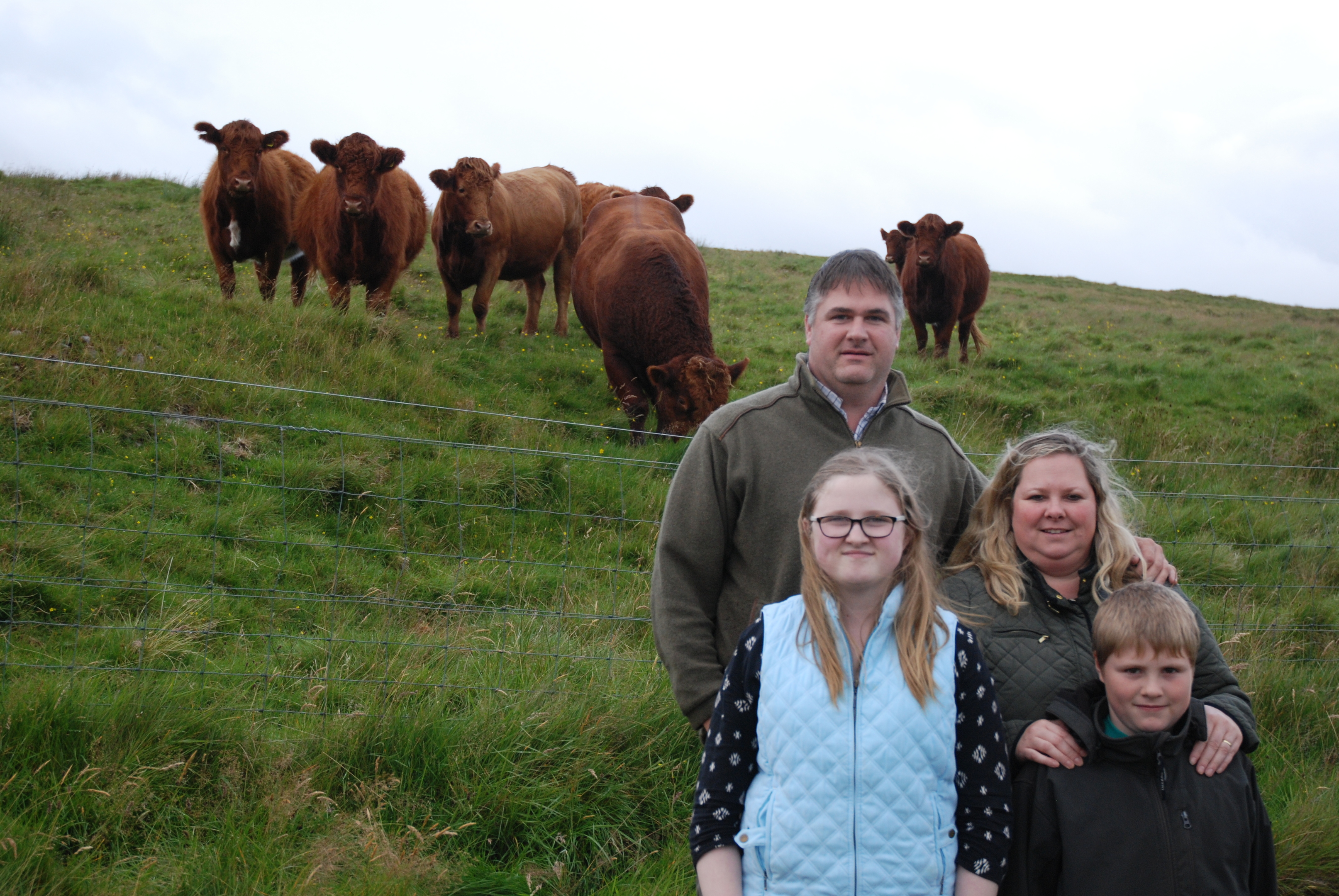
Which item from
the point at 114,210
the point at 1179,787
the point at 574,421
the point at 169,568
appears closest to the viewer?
the point at 1179,787

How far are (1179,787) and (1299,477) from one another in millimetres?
8100

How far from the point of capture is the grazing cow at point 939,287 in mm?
13000

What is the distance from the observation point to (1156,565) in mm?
2562

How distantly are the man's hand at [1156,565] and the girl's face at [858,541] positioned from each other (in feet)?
2.66

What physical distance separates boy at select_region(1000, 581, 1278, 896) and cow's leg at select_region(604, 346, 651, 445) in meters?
5.99

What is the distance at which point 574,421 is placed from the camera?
8258 millimetres

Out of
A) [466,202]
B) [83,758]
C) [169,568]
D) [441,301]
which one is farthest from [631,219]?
[83,758]

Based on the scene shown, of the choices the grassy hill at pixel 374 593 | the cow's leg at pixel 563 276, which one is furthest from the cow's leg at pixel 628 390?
the cow's leg at pixel 563 276

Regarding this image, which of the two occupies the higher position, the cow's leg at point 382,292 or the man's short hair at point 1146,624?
the cow's leg at point 382,292

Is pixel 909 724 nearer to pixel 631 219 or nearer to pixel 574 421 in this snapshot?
pixel 574 421

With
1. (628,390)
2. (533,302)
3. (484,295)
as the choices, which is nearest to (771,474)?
(628,390)

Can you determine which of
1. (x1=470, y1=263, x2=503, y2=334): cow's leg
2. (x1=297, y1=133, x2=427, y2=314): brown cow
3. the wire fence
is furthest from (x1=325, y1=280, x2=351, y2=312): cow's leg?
the wire fence

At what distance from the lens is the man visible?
2541mm

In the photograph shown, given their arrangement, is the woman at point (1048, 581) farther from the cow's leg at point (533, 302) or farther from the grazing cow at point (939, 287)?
the grazing cow at point (939, 287)
